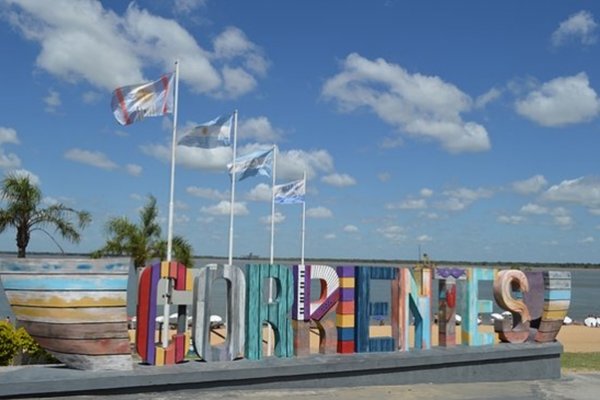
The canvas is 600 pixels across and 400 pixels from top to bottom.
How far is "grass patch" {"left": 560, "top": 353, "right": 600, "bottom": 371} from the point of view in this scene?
17.5 m

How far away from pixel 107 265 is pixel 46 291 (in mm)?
947

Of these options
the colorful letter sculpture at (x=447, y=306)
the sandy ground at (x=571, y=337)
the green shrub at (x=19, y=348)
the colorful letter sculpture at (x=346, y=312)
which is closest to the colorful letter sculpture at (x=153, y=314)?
the colorful letter sculpture at (x=346, y=312)

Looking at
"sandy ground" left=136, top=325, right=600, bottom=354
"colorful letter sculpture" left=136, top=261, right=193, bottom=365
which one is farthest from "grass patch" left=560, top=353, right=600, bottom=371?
"colorful letter sculpture" left=136, top=261, right=193, bottom=365

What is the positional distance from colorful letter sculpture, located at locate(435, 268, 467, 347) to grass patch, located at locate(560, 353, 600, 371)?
5.43 m

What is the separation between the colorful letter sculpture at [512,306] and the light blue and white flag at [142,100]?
778cm

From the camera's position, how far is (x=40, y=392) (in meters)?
9.46

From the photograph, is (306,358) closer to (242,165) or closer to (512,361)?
(512,361)

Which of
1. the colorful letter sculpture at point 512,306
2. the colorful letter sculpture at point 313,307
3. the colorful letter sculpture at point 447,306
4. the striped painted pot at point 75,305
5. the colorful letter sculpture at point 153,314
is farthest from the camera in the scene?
the colorful letter sculpture at point 512,306

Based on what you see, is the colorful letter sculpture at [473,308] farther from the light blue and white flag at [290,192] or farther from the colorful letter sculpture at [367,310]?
the light blue and white flag at [290,192]

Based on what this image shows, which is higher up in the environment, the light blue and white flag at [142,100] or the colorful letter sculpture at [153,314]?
the light blue and white flag at [142,100]

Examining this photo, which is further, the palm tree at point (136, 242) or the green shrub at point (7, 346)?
the palm tree at point (136, 242)

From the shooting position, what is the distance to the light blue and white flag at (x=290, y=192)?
21.7m

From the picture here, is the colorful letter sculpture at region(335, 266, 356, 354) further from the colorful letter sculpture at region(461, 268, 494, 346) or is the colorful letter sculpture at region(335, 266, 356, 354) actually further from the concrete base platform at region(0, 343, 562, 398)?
the colorful letter sculpture at region(461, 268, 494, 346)

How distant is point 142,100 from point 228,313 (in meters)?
4.33
